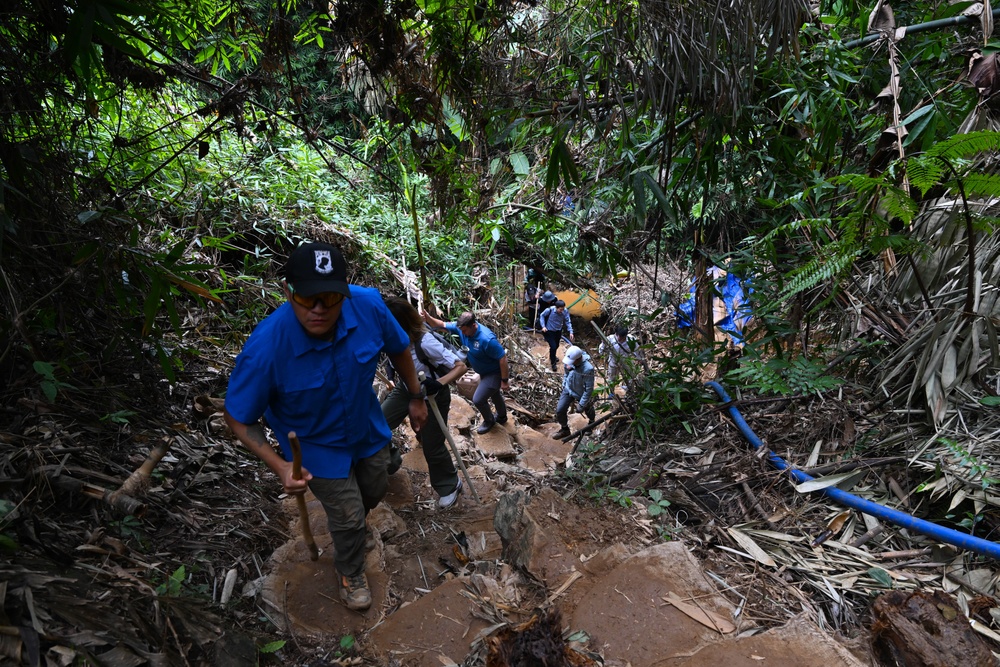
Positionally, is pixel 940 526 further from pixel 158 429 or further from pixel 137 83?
pixel 137 83

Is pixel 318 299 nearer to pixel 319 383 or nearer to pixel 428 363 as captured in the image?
pixel 319 383

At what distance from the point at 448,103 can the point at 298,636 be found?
3496mm

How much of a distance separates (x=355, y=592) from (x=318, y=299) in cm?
164

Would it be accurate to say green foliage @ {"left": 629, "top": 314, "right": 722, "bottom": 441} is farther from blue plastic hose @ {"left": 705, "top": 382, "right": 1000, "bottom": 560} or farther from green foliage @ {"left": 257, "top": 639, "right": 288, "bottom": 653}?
green foliage @ {"left": 257, "top": 639, "right": 288, "bottom": 653}

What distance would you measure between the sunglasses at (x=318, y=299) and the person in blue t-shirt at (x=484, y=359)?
333 cm

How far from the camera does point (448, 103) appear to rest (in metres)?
4.21

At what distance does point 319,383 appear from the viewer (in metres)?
2.94

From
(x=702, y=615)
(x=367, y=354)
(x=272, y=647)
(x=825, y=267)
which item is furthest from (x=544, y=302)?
(x=272, y=647)

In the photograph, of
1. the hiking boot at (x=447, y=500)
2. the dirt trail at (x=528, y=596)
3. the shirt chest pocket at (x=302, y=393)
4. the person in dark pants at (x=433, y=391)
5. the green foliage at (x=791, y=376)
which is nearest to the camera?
the dirt trail at (x=528, y=596)

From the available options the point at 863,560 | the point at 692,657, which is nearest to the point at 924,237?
the point at 863,560

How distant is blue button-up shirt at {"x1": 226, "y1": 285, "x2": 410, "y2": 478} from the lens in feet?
9.25

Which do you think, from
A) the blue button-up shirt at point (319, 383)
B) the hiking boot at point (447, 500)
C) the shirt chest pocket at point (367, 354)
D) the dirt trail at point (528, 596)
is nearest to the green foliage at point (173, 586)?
the dirt trail at point (528, 596)

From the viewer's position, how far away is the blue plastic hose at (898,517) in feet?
8.38

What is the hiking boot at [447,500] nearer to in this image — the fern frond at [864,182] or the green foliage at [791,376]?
the green foliage at [791,376]
